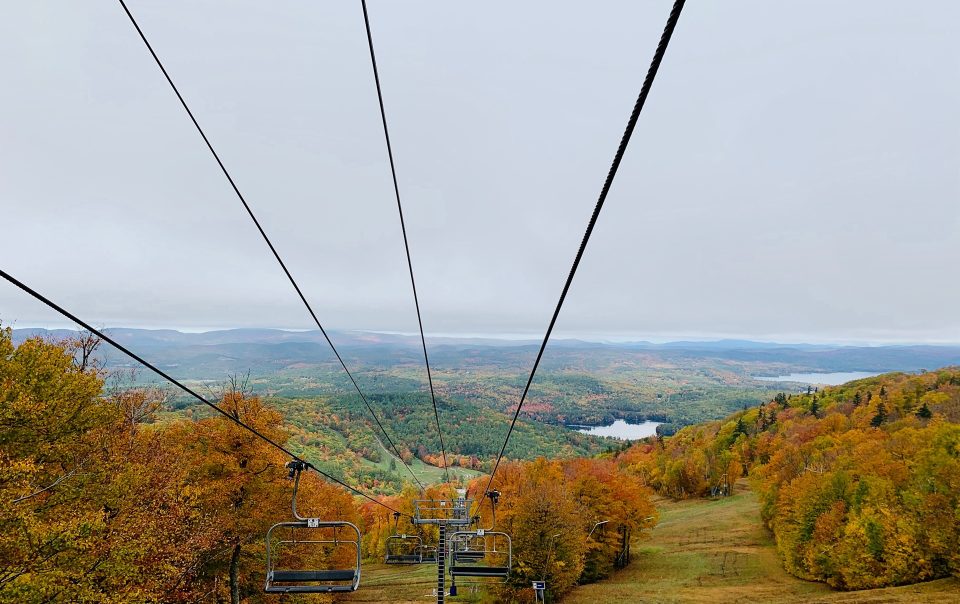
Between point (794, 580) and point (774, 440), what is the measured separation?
2015 inches

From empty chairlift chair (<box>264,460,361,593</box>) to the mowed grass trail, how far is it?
18710 mm

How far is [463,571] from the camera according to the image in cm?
1541

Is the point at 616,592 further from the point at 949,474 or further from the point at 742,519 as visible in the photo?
the point at 742,519

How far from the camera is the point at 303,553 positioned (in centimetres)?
2445

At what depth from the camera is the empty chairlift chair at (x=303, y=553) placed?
10.9 metres

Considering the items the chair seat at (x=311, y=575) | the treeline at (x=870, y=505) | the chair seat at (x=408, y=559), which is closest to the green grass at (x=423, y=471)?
the treeline at (x=870, y=505)

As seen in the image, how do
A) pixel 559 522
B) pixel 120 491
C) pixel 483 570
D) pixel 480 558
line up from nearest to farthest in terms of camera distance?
pixel 483 570 → pixel 120 491 → pixel 480 558 → pixel 559 522

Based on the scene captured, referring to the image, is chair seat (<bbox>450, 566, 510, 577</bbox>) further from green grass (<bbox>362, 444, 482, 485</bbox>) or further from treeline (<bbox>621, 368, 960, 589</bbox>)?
green grass (<bbox>362, 444, 482, 485</bbox>)

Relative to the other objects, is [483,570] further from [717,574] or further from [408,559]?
[717,574]

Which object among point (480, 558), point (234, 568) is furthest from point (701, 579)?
point (234, 568)

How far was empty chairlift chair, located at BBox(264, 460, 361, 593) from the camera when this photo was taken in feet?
35.6

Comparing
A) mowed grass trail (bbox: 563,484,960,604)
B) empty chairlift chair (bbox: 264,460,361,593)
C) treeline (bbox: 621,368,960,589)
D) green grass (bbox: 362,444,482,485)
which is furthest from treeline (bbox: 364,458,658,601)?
green grass (bbox: 362,444,482,485)

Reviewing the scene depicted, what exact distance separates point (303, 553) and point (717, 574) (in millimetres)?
36231

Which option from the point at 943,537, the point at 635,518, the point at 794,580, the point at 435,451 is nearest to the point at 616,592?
the point at 635,518
